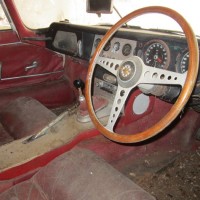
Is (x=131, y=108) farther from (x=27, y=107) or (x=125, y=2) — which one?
(x=125, y=2)

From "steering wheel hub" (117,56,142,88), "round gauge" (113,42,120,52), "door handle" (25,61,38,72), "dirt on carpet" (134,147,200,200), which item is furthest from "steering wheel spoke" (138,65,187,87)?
"door handle" (25,61,38,72)

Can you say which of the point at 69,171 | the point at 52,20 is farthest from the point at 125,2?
the point at 69,171

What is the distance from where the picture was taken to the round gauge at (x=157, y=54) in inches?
58.7

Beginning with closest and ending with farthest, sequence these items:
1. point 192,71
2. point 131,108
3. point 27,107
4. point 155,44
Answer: point 192,71 → point 155,44 → point 131,108 → point 27,107

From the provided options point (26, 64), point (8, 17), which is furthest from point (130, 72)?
point (8, 17)

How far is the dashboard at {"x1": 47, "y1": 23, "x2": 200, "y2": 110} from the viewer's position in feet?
4.75

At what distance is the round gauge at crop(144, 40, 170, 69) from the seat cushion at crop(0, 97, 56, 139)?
81cm

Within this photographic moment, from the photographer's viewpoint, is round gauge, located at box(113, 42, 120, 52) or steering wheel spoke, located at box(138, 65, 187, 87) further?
round gauge, located at box(113, 42, 120, 52)

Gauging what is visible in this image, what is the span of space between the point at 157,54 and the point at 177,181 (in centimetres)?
110

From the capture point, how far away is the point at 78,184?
1118 mm

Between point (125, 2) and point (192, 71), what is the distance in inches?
86.4

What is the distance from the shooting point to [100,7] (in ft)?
6.43

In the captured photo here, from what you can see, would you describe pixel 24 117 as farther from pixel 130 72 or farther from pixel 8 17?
pixel 8 17

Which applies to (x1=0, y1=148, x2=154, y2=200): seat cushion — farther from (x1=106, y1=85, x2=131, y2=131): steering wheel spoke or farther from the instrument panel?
the instrument panel
